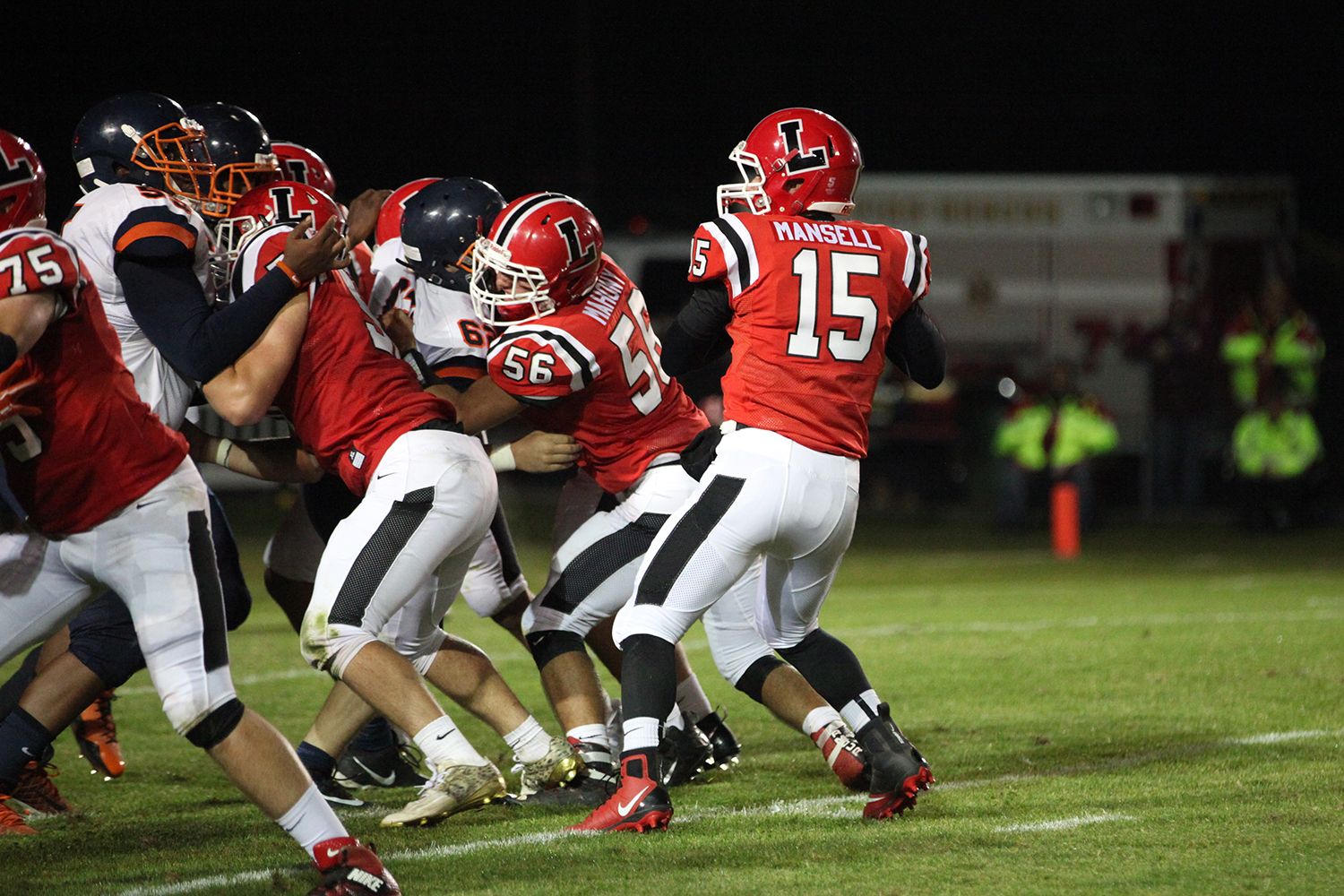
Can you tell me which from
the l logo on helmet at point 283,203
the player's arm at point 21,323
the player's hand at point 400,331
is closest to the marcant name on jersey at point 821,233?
the player's hand at point 400,331

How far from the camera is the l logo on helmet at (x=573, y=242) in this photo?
4422 mm

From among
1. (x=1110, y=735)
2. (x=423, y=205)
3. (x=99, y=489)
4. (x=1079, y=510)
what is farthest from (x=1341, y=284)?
(x=99, y=489)

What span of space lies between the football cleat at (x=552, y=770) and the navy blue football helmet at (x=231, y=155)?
75.3 inches

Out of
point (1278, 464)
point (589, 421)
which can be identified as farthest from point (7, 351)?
point (1278, 464)

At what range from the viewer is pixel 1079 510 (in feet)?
47.5

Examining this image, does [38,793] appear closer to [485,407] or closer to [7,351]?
[485,407]

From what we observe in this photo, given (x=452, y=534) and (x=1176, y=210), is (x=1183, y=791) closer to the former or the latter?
(x=452, y=534)

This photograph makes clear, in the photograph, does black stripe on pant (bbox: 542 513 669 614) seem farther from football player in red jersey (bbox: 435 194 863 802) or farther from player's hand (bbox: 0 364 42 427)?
player's hand (bbox: 0 364 42 427)

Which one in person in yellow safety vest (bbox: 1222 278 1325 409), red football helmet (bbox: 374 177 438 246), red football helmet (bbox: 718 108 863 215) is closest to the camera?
red football helmet (bbox: 718 108 863 215)

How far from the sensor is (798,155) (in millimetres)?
4336

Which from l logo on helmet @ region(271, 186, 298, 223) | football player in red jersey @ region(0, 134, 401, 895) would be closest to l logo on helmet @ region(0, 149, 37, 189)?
football player in red jersey @ region(0, 134, 401, 895)

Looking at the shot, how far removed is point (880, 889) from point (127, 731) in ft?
11.6

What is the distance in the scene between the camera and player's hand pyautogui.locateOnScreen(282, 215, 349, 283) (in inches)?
152

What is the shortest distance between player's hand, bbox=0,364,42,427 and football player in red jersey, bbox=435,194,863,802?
4.42 ft
